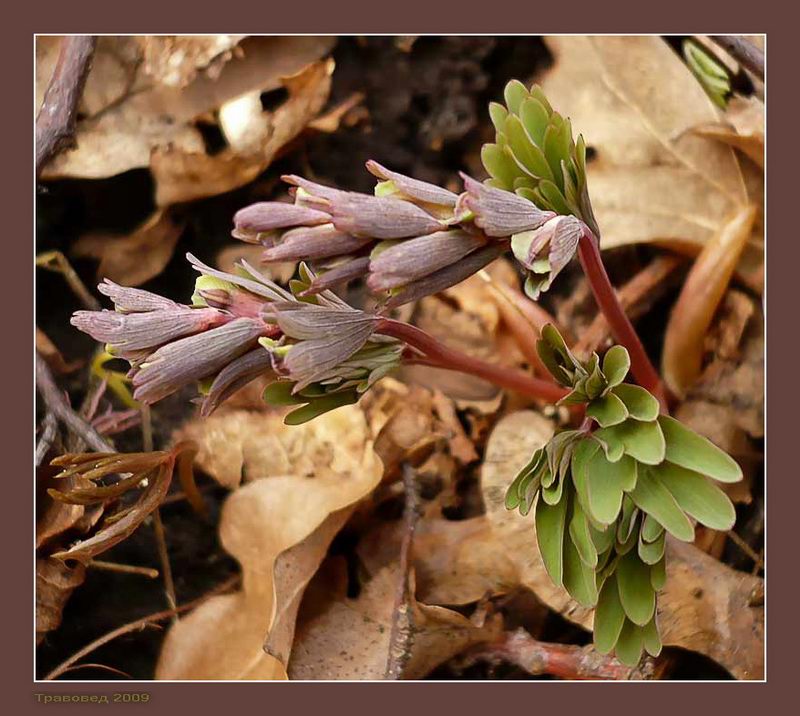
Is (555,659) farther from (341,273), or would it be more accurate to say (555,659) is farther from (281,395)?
(341,273)

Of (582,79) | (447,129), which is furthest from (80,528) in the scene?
(582,79)

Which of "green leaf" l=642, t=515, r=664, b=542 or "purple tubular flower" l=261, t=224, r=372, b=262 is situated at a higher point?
"purple tubular flower" l=261, t=224, r=372, b=262

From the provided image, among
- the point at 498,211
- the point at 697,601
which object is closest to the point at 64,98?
the point at 498,211

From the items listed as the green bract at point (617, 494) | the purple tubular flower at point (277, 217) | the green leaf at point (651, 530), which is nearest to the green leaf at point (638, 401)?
the green bract at point (617, 494)

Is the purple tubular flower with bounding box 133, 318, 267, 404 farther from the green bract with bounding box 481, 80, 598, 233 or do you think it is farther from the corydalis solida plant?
the green bract with bounding box 481, 80, 598, 233

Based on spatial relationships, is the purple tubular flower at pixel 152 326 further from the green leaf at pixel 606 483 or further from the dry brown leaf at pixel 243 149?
the dry brown leaf at pixel 243 149

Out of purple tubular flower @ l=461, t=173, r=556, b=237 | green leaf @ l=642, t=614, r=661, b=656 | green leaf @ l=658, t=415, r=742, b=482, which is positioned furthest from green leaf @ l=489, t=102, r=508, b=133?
green leaf @ l=642, t=614, r=661, b=656
